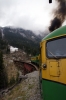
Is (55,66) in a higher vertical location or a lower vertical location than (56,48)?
lower

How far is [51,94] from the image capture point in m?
6.33

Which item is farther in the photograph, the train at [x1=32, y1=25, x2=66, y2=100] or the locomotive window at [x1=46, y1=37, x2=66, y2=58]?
the locomotive window at [x1=46, y1=37, x2=66, y2=58]

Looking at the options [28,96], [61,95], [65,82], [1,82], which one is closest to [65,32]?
[65,82]

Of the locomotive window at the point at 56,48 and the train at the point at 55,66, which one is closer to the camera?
the train at the point at 55,66

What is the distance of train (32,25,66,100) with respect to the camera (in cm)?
588

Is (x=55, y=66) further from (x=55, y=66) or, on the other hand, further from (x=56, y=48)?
(x=56, y=48)

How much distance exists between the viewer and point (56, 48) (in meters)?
6.54

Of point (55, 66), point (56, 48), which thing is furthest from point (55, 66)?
point (56, 48)

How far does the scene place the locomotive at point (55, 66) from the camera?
5.88 m

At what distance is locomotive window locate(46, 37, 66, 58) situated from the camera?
20.3ft

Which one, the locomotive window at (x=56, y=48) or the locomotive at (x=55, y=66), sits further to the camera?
the locomotive window at (x=56, y=48)

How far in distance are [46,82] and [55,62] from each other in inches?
36.6

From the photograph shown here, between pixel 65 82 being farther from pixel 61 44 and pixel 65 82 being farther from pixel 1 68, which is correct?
pixel 1 68

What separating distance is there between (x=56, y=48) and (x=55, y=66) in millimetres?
722
